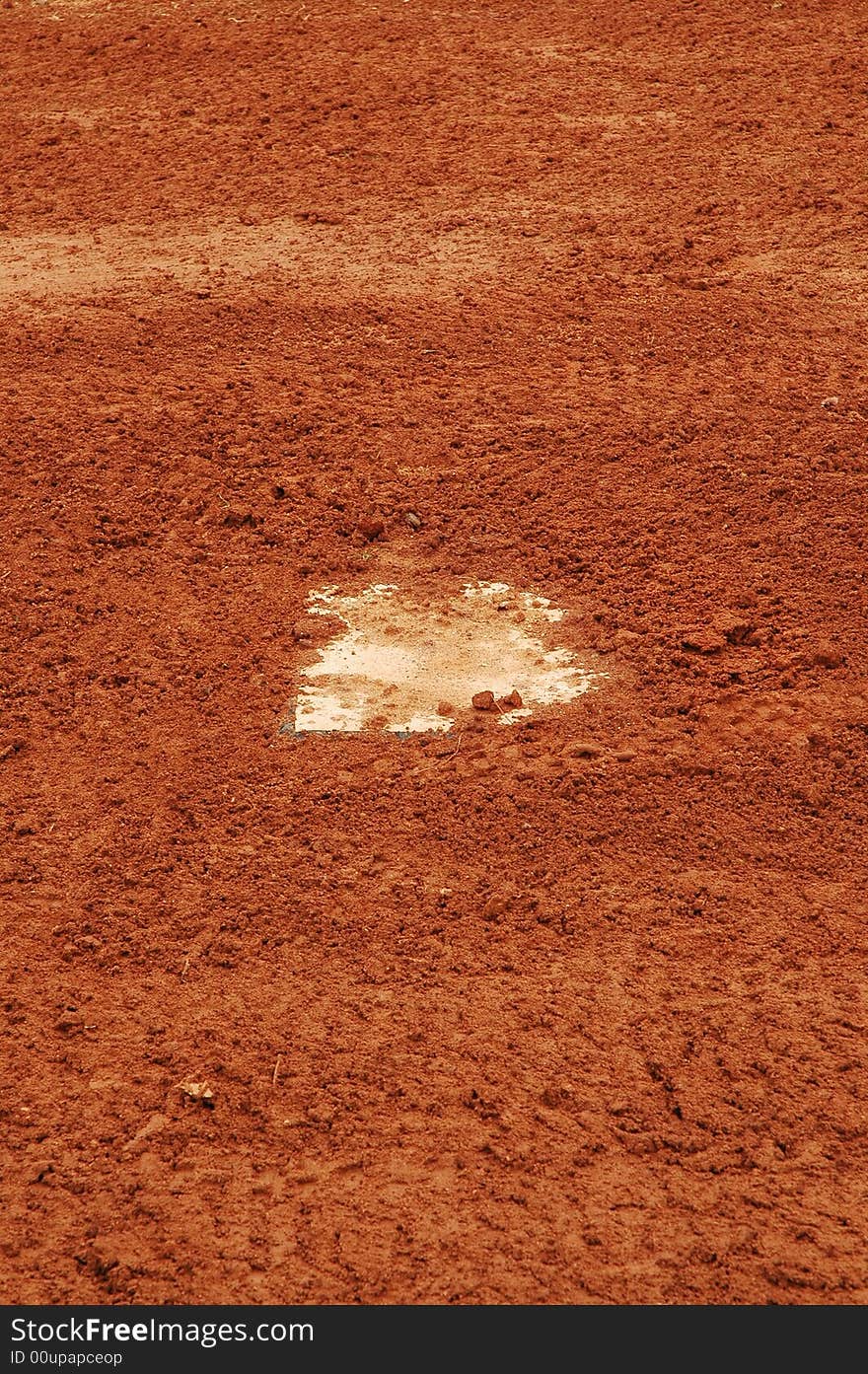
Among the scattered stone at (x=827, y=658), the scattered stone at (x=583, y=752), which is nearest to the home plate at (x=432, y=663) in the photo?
the scattered stone at (x=583, y=752)

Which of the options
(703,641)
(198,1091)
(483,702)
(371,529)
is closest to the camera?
(198,1091)

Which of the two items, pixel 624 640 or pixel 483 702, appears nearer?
pixel 483 702

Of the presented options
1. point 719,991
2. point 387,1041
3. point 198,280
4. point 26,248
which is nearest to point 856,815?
point 719,991

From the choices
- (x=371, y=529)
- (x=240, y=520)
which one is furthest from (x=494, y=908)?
(x=240, y=520)

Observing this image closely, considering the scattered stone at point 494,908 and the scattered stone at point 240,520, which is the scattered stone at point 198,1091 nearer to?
the scattered stone at point 494,908

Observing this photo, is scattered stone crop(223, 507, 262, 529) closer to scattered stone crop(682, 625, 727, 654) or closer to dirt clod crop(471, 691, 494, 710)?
dirt clod crop(471, 691, 494, 710)

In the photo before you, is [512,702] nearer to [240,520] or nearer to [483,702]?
[483,702]

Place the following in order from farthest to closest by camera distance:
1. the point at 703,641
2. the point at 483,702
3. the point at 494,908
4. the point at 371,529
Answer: the point at 371,529
the point at 703,641
the point at 483,702
the point at 494,908
